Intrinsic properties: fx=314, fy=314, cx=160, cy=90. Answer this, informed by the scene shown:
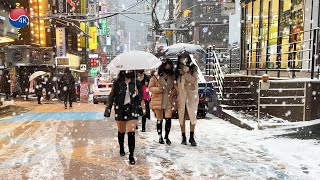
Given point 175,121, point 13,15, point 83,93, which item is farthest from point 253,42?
point 83,93

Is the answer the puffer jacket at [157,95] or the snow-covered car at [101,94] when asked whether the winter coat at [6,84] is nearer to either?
the snow-covered car at [101,94]

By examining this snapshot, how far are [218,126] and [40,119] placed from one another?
23.2 feet

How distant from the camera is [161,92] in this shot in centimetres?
779

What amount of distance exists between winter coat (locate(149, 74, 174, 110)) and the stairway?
5281 millimetres

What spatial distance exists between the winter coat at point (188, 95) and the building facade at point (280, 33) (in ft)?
13.6

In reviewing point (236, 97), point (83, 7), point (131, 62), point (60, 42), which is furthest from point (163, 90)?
point (83, 7)

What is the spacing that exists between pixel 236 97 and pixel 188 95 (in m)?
5.89

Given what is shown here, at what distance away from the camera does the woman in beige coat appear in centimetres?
780

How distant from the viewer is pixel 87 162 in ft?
21.2

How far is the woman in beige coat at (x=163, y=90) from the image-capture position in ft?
25.6

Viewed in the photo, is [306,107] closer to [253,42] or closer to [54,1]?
[253,42]

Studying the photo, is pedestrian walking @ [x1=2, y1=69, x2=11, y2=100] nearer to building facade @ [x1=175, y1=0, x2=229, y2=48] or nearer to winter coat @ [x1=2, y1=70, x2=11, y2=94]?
winter coat @ [x1=2, y1=70, x2=11, y2=94]

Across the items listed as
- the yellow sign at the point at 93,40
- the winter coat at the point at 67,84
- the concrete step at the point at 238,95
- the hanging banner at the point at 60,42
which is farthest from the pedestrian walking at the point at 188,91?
the yellow sign at the point at 93,40

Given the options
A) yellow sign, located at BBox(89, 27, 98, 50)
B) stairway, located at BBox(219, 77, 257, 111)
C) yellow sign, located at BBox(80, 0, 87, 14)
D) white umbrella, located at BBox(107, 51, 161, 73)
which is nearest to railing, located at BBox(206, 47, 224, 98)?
stairway, located at BBox(219, 77, 257, 111)
